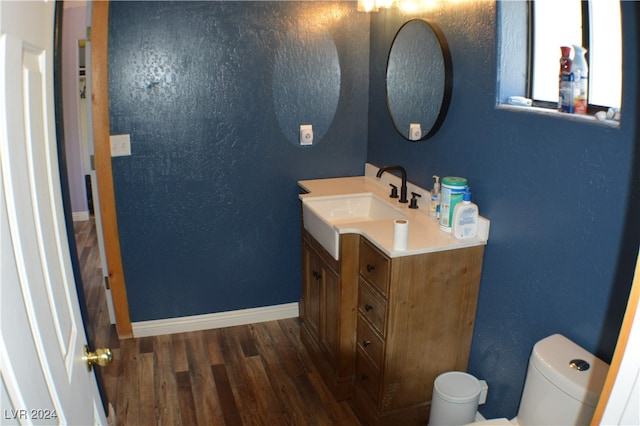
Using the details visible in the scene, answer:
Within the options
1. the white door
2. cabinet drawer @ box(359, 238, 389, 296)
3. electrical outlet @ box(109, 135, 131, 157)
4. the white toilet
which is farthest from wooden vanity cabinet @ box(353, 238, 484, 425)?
electrical outlet @ box(109, 135, 131, 157)

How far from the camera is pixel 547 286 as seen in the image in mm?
1736

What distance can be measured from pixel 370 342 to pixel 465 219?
0.70 m

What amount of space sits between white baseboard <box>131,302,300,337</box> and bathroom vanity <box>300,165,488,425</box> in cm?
73

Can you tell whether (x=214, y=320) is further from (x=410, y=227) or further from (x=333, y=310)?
(x=410, y=227)

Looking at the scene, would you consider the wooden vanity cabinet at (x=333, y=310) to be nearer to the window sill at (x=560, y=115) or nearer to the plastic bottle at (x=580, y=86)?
the window sill at (x=560, y=115)

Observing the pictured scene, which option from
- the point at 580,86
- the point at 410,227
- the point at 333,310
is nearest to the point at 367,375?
the point at 333,310

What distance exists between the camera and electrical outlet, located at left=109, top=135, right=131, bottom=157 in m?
2.68

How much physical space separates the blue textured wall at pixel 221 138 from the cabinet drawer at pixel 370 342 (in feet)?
3.25

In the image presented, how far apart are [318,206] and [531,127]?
1.26 m

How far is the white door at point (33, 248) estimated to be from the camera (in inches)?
25.8

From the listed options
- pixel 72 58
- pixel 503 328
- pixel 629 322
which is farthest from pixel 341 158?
pixel 72 58

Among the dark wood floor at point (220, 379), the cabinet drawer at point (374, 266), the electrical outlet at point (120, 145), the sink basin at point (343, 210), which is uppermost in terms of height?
the electrical outlet at point (120, 145)

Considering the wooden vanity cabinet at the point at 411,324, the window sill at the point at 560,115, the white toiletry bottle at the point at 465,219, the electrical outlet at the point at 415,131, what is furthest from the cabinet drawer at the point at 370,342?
the window sill at the point at 560,115

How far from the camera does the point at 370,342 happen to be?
219 cm
